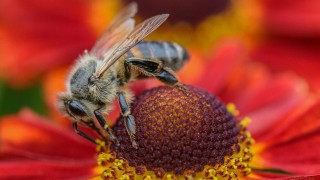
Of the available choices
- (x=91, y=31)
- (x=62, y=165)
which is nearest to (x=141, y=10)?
(x=91, y=31)

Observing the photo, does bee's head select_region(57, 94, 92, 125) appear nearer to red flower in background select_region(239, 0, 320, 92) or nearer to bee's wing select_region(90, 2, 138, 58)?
bee's wing select_region(90, 2, 138, 58)

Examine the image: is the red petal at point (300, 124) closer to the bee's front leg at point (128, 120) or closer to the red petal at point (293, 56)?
the bee's front leg at point (128, 120)

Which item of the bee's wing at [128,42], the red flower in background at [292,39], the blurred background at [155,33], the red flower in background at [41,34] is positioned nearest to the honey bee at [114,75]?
the bee's wing at [128,42]

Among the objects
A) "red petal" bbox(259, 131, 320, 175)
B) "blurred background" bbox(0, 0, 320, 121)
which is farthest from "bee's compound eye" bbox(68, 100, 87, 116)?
"blurred background" bbox(0, 0, 320, 121)

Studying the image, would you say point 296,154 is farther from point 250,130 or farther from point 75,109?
point 75,109

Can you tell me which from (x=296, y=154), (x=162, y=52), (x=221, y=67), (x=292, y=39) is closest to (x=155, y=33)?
(x=292, y=39)

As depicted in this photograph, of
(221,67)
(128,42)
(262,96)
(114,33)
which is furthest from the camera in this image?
(221,67)

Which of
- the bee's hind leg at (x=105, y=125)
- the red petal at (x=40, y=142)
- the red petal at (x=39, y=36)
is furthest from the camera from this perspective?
the red petal at (x=39, y=36)
